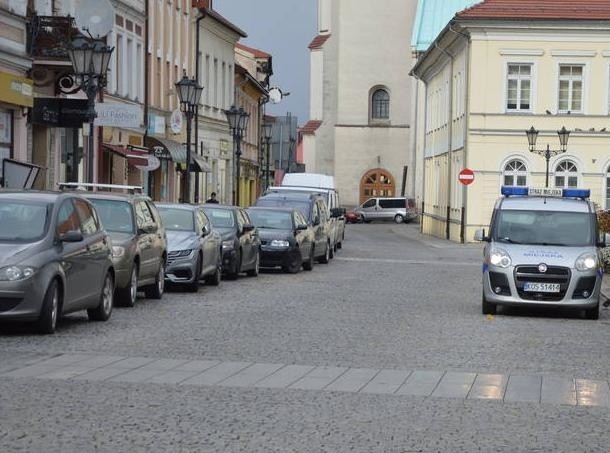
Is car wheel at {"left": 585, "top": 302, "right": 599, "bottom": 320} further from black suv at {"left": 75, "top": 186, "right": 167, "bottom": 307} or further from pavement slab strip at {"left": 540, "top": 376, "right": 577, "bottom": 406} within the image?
pavement slab strip at {"left": 540, "top": 376, "right": 577, "bottom": 406}

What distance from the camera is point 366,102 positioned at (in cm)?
9288

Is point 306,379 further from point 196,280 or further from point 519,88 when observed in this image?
point 519,88

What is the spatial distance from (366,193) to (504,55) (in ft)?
128

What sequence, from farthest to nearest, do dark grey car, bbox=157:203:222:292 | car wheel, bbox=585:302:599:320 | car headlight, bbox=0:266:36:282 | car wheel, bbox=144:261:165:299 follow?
dark grey car, bbox=157:203:222:292 → car wheel, bbox=144:261:165:299 → car wheel, bbox=585:302:599:320 → car headlight, bbox=0:266:36:282

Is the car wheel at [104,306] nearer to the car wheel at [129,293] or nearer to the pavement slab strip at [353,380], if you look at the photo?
the car wheel at [129,293]

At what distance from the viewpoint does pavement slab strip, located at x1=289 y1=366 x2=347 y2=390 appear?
11638mm

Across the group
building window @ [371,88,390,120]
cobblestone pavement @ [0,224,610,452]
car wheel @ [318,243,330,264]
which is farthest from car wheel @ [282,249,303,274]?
building window @ [371,88,390,120]

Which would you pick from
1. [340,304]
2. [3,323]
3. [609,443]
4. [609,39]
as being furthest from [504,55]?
[609,443]

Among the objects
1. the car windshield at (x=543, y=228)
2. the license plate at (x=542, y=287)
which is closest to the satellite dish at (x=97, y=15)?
the car windshield at (x=543, y=228)

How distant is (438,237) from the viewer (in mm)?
64750

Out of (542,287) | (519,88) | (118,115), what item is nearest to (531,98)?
(519,88)

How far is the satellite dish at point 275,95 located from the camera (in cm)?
9052

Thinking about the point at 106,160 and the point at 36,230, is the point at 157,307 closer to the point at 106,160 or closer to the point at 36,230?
the point at 36,230

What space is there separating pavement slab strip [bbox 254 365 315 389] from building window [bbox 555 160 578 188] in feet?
141
